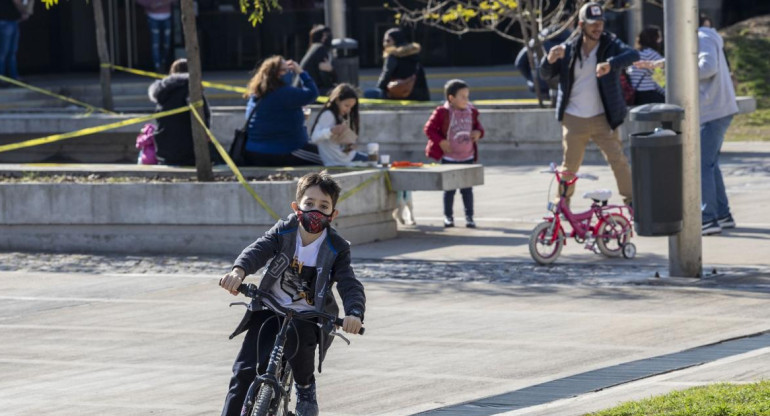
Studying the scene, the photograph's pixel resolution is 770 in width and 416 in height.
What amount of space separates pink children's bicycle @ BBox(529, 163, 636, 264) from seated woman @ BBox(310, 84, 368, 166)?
259 cm

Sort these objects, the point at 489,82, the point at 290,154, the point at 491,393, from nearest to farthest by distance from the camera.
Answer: the point at 491,393 → the point at 290,154 → the point at 489,82

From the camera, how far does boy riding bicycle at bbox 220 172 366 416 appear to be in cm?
637

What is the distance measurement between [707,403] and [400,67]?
14.4 meters

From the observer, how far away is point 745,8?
30.8 meters

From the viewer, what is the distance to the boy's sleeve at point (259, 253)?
6.41m

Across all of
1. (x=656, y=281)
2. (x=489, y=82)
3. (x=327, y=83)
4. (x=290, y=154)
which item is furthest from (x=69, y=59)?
(x=656, y=281)

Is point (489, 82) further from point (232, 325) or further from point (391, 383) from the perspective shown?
point (391, 383)

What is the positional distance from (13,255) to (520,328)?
557 centimetres

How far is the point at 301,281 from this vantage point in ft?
21.3

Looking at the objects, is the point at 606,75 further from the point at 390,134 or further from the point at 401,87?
the point at 401,87

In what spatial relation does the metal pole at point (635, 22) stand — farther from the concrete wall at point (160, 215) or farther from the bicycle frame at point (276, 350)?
the bicycle frame at point (276, 350)

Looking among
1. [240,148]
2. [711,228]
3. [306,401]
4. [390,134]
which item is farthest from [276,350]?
[390,134]

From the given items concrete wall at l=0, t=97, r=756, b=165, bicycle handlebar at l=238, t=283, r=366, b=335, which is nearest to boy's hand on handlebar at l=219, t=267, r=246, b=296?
bicycle handlebar at l=238, t=283, r=366, b=335

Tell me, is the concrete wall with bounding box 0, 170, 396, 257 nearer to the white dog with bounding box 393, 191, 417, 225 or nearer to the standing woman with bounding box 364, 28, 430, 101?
the white dog with bounding box 393, 191, 417, 225
